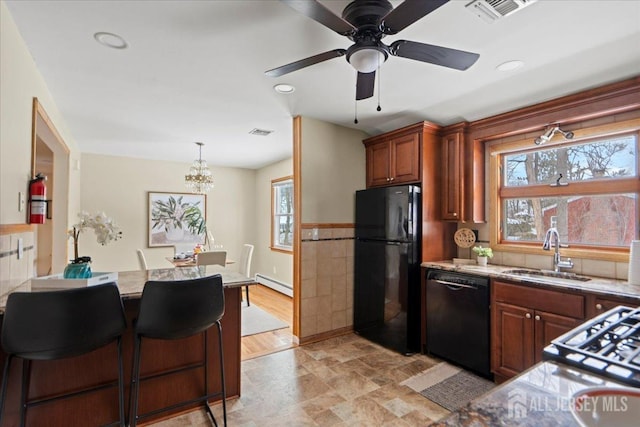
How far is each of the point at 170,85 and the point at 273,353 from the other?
2645mm

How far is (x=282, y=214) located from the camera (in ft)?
19.6

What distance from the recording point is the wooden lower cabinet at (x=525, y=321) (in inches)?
86.4

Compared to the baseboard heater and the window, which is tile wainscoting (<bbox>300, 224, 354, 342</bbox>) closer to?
the baseboard heater

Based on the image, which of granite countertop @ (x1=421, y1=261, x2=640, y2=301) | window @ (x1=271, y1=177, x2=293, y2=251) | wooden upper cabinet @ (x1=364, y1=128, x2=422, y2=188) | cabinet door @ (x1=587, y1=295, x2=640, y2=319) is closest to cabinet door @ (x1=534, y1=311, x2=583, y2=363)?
cabinet door @ (x1=587, y1=295, x2=640, y2=319)

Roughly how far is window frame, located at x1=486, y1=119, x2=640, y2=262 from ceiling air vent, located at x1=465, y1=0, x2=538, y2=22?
157cm

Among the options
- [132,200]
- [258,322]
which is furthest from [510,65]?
[132,200]

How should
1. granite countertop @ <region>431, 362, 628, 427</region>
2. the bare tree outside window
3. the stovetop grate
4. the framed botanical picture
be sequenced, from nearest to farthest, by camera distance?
granite countertop @ <region>431, 362, 628, 427</region> < the stovetop grate < the bare tree outside window < the framed botanical picture

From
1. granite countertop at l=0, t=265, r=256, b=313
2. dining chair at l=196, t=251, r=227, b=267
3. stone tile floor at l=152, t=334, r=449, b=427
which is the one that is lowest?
stone tile floor at l=152, t=334, r=449, b=427

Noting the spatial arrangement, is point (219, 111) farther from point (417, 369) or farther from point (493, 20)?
point (417, 369)

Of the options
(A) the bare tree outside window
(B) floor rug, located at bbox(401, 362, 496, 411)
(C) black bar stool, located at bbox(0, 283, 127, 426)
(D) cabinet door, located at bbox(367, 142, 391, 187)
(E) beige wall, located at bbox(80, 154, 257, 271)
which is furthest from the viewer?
(E) beige wall, located at bbox(80, 154, 257, 271)

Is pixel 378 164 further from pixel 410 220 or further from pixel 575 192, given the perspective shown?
pixel 575 192

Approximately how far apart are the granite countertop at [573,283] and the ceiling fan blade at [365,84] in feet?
5.72

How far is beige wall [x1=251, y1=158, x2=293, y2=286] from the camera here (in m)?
5.67

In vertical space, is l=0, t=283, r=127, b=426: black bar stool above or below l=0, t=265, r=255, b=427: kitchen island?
above
